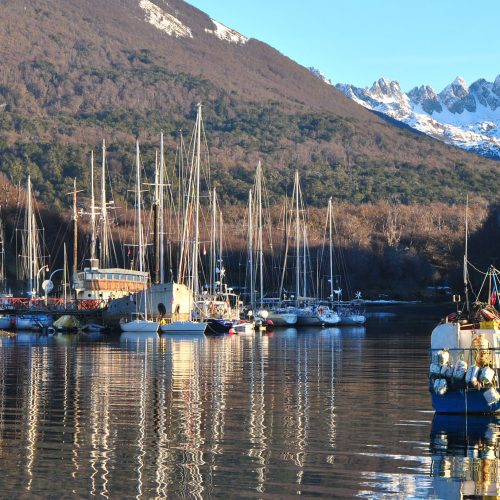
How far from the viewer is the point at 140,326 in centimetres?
6931

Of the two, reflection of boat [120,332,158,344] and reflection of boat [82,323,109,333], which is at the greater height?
reflection of boat [82,323,109,333]

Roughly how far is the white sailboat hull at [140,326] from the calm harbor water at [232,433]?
2520 centimetres

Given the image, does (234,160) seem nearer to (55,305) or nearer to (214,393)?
(55,305)

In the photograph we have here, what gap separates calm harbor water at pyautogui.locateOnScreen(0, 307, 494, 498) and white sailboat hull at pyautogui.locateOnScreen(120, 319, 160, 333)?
25.2 metres

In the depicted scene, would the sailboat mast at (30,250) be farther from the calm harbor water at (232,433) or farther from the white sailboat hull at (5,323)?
the calm harbor water at (232,433)

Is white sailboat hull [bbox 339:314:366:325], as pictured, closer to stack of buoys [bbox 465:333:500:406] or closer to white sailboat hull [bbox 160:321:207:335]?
white sailboat hull [bbox 160:321:207:335]

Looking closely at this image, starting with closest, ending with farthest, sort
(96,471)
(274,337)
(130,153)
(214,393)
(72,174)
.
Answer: (96,471) < (214,393) < (274,337) < (72,174) < (130,153)

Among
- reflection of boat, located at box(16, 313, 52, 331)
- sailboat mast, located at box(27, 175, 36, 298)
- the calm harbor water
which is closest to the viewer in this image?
the calm harbor water

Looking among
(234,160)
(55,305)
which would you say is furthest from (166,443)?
(234,160)

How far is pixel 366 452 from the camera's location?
22.0 m

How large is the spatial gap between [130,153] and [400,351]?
417ft

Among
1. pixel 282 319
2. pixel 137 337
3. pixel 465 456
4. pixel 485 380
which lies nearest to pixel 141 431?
pixel 465 456

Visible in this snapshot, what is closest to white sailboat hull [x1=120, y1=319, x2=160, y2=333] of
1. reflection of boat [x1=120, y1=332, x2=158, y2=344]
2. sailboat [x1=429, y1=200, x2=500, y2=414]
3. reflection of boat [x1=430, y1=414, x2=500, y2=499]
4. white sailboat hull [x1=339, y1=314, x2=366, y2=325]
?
reflection of boat [x1=120, y1=332, x2=158, y2=344]

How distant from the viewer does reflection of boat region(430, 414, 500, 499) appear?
19.2m
